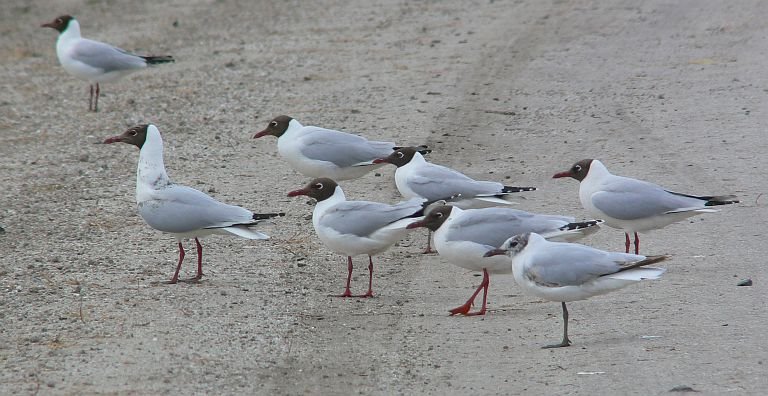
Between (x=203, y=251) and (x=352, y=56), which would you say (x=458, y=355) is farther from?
(x=352, y=56)

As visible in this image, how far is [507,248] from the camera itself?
25.5ft

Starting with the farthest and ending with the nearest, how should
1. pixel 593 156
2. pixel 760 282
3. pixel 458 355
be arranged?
pixel 593 156, pixel 760 282, pixel 458 355

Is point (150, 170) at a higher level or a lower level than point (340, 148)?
lower

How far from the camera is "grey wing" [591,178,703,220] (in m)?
9.01

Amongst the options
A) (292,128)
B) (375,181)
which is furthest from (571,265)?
(375,181)

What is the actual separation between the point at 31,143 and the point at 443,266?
20.5 ft

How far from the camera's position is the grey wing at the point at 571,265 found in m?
7.32

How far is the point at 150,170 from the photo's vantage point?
9.20 m

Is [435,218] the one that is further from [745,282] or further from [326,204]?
[745,282]

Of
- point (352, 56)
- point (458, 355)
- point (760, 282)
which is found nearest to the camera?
point (458, 355)

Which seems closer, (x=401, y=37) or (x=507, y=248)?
(x=507, y=248)

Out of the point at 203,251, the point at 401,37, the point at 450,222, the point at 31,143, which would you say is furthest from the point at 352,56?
the point at 450,222

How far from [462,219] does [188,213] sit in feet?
6.25

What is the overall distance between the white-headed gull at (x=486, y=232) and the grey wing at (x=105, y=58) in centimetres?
818
